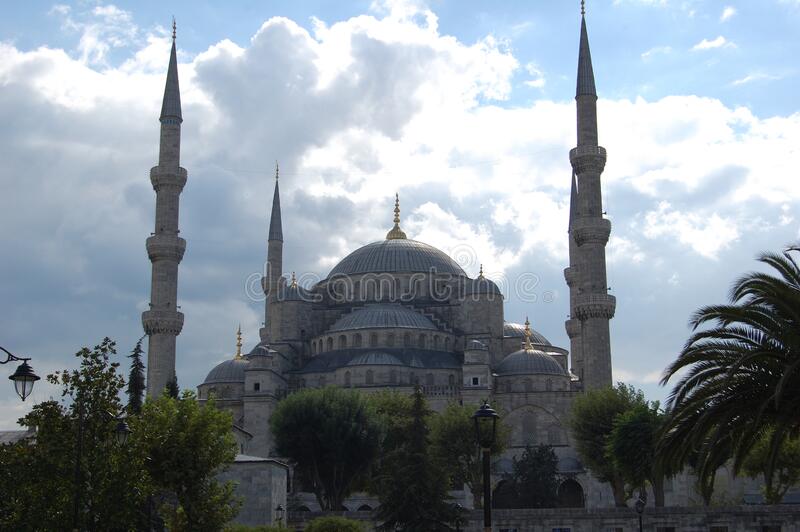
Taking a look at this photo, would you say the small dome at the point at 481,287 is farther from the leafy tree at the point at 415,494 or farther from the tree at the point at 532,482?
the leafy tree at the point at 415,494

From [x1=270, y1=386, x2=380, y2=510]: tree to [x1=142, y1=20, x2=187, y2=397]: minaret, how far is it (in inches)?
331

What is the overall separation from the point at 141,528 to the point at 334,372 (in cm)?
3577

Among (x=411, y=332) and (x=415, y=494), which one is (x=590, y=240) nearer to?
(x=411, y=332)

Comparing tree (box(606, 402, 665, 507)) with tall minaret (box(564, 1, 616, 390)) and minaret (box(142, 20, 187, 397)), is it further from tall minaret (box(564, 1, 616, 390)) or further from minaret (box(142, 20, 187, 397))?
minaret (box(142, 20, 187, 397))

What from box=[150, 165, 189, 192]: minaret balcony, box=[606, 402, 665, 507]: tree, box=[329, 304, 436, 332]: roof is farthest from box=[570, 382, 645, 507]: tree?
box=[150, 165, 189, 192]: minaret balcony

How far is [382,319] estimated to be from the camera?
6272 cm

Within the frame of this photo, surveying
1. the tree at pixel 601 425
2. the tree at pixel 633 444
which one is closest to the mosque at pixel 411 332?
the tree at pixel 601 425

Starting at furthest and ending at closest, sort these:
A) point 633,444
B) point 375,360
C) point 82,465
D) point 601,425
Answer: point 375,360
point 601,425
point 633,444
point 82,465

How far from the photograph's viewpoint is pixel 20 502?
68.1 ft

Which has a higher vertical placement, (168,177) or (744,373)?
(168,177)

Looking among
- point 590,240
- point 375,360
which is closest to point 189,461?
point 590,240

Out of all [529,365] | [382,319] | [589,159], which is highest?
[589,159]

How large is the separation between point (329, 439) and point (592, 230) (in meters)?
17.3

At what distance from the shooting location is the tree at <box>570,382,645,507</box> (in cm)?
4438
